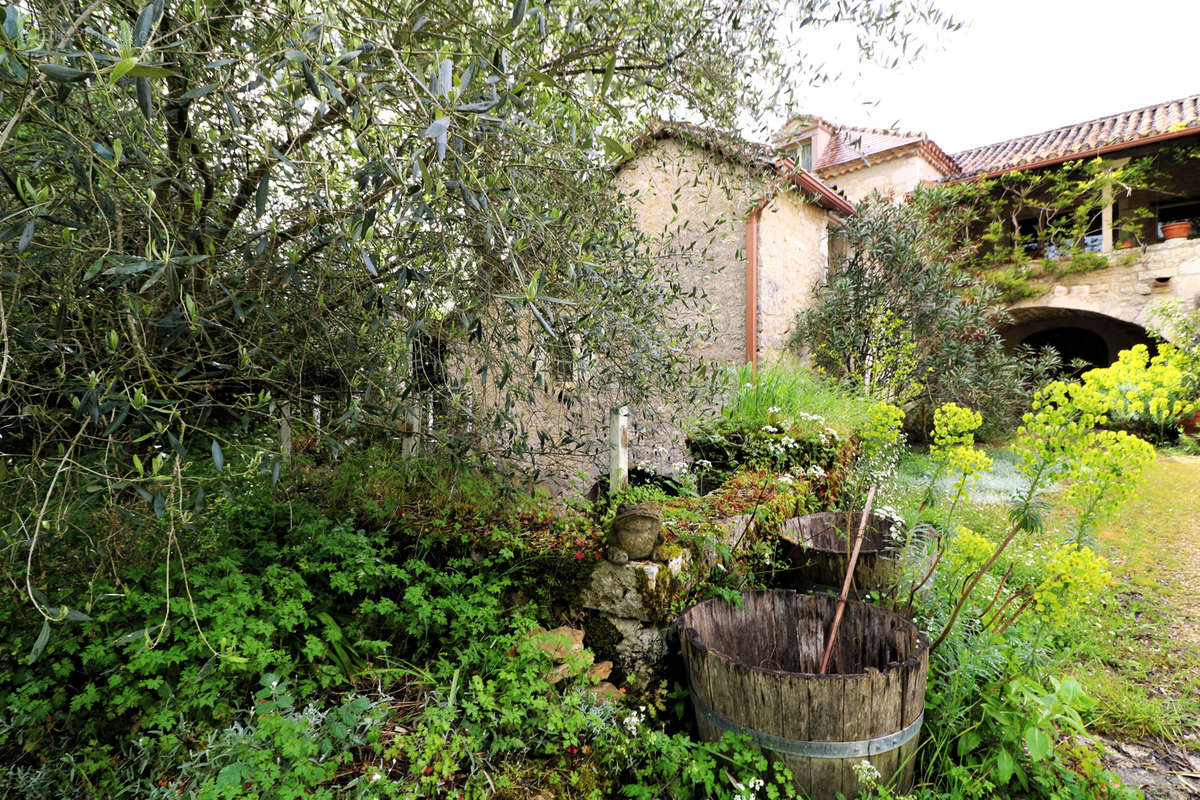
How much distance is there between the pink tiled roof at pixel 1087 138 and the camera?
10.3 metres

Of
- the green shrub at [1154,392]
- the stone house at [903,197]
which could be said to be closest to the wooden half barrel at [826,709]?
the stone house at [903,197]

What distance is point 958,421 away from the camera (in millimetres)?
2375

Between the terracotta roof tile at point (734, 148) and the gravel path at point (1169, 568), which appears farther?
the terracotta roof tile at point (734, 148)

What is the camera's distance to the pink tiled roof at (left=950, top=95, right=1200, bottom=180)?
33.7ft

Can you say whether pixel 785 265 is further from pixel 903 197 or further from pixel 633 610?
pixel 633 610

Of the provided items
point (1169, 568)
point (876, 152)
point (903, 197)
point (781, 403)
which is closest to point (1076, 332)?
point (903, 197)

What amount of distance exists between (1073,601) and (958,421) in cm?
81

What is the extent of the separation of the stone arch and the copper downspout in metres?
6.27

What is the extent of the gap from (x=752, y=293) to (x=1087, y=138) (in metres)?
9.64

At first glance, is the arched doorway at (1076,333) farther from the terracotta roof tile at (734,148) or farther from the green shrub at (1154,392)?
the terracotta roof tile at (734,148)

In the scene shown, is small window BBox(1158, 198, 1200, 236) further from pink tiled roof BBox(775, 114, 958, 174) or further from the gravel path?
the gravel path

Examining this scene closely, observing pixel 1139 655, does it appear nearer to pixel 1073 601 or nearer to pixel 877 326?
pixel 1073 601

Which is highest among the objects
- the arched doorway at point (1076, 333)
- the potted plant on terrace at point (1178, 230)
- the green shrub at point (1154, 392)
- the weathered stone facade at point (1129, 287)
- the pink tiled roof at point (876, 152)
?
the pink tiled roof at point (876, 152)

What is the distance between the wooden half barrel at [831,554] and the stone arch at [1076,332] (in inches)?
387
